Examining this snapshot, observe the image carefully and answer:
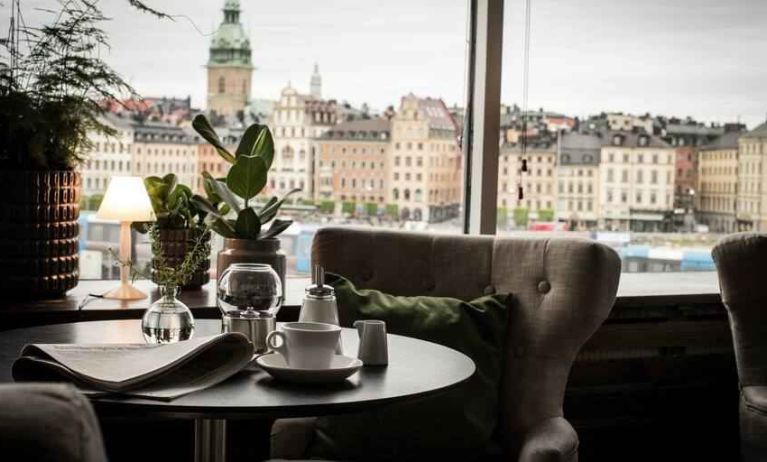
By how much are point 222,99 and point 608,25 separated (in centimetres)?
139

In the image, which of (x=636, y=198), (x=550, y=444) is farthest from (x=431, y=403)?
(x=636, y=198)

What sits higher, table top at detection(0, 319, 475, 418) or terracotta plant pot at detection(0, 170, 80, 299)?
terracotta plant pot at detection(0, 170, 80, 299)

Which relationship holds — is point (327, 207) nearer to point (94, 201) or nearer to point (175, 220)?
point (175, 220)

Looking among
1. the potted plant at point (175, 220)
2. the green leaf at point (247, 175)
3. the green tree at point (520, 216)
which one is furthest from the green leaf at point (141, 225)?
the green tree at point (520, 216)

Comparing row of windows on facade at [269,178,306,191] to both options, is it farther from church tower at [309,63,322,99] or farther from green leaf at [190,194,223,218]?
green leaf at [190,194,223,218]

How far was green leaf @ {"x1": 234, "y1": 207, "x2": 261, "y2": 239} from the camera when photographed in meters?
2.80

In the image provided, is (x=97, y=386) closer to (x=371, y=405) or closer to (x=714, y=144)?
(x=371, y=405)

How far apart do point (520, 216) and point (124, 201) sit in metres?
1.37

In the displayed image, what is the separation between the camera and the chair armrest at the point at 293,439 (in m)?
2.46

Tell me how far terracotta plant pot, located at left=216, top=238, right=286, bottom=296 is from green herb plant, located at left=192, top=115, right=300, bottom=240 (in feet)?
0.14

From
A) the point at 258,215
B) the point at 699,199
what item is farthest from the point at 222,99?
the point at 699,199

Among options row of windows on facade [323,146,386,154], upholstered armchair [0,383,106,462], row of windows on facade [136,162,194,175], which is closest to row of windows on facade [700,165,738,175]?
row of windows on facade [323,146,386,154]

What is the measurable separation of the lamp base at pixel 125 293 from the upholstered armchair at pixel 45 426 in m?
2.16

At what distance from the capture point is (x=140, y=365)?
170 centimetres
